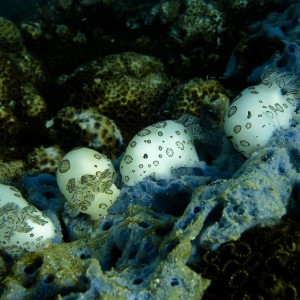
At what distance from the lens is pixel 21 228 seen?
315cm

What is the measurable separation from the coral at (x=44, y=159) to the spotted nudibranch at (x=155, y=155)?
1.40 m

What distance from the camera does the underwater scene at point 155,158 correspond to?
7.61 feet

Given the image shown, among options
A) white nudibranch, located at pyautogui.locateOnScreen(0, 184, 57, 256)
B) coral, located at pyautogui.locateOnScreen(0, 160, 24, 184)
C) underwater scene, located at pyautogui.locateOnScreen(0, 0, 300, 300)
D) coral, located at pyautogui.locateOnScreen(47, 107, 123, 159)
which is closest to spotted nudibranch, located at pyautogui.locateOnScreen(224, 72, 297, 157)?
underwater scene, located at pyautogui.locateOnScreen(0, 0, 300, 300)

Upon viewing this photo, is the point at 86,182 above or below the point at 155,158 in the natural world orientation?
below

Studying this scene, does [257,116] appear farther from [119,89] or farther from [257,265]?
[119,89]

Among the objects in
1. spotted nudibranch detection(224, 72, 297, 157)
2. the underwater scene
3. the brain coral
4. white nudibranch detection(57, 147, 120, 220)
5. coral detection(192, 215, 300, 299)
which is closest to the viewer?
coral detection(192, 215, 300, 299)

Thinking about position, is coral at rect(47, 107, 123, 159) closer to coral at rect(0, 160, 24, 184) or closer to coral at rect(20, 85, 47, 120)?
coral at rect(20, 85, 47, 120)

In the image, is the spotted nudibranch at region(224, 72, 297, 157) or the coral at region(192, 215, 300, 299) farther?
the spotted nudibranch at region(224, 72, 297, 157)

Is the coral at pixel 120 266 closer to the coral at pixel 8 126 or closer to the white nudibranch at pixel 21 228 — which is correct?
the white nudibranch at pixel 21 228

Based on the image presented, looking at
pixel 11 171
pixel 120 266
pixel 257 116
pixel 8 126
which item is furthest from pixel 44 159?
pixel 257 116

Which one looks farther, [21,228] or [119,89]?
[119,89]

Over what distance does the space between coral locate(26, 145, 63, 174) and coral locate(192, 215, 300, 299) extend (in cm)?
267

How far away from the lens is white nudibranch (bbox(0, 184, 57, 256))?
3160 millimetres

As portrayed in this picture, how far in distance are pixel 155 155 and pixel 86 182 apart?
677mm
